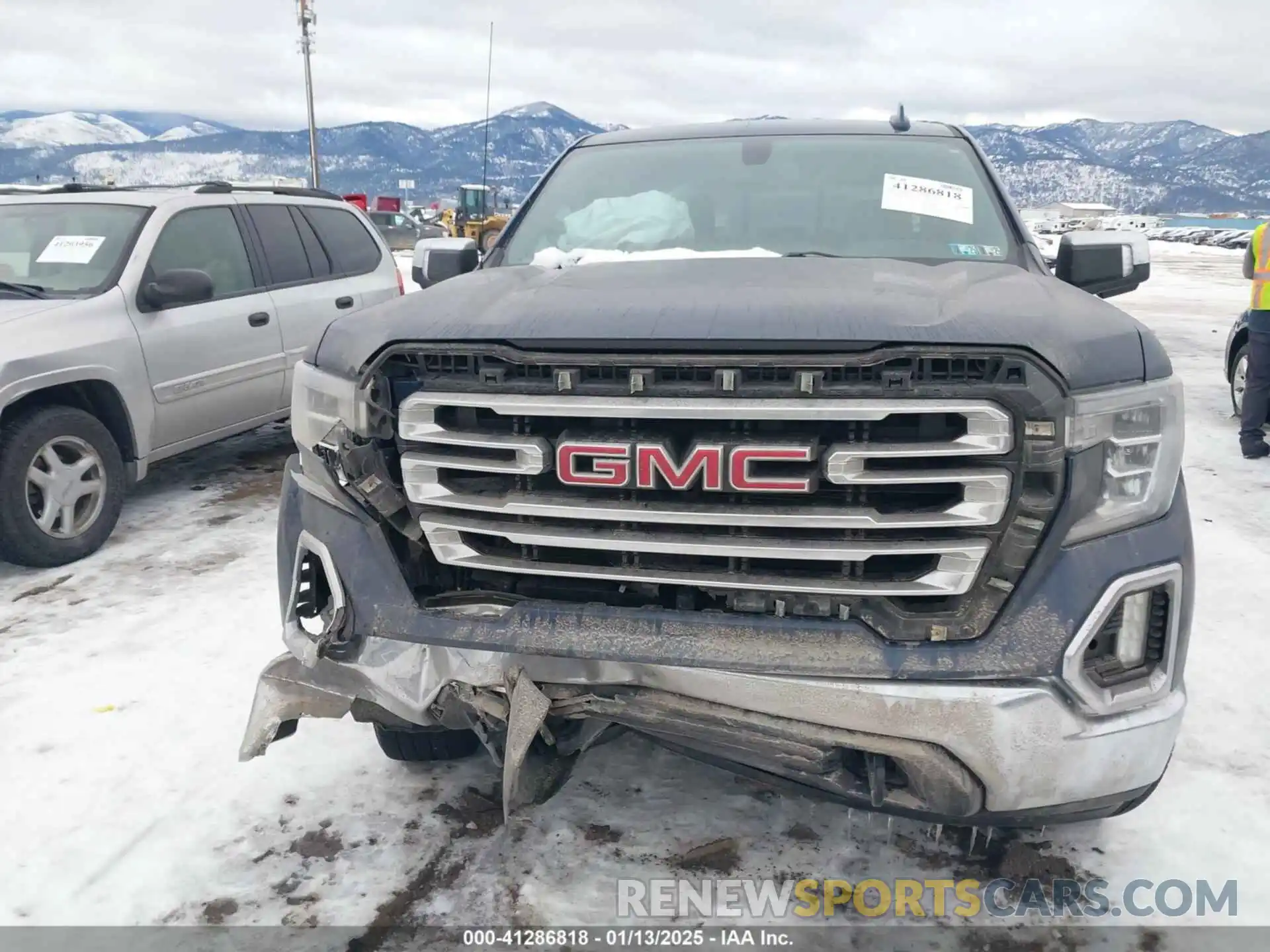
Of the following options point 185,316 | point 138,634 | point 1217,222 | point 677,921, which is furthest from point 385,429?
point 1217,222

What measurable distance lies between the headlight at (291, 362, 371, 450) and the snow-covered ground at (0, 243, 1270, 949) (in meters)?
1.09

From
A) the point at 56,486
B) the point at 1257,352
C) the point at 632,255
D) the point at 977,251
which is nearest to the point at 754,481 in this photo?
the point at 632,255

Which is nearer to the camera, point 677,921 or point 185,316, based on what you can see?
point 677,921

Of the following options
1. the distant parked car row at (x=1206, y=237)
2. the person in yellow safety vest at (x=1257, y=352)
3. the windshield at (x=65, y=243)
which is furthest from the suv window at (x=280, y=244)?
the distant parked car row at (x=1206, y=237)

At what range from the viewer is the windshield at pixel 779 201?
2926mm

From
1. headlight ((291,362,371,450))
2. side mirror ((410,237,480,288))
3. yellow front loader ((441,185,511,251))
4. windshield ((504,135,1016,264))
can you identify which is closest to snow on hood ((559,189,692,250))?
windshield ((504,135,1016,264))

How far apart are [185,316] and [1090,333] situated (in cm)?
472

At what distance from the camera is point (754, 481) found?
1.90 metres

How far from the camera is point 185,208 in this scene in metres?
5.31

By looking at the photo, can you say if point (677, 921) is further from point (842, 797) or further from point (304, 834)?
point (304, 834)

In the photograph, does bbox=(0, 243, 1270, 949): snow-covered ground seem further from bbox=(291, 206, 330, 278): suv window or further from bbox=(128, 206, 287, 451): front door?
bbox=(291, 206, 330, 278): suv window

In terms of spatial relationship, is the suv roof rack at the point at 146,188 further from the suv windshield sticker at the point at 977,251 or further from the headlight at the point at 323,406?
the suv windshield sticker at the point at 977,251

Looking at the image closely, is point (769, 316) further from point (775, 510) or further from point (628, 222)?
point (628, 222)

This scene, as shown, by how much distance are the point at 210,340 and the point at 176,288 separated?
531mm
